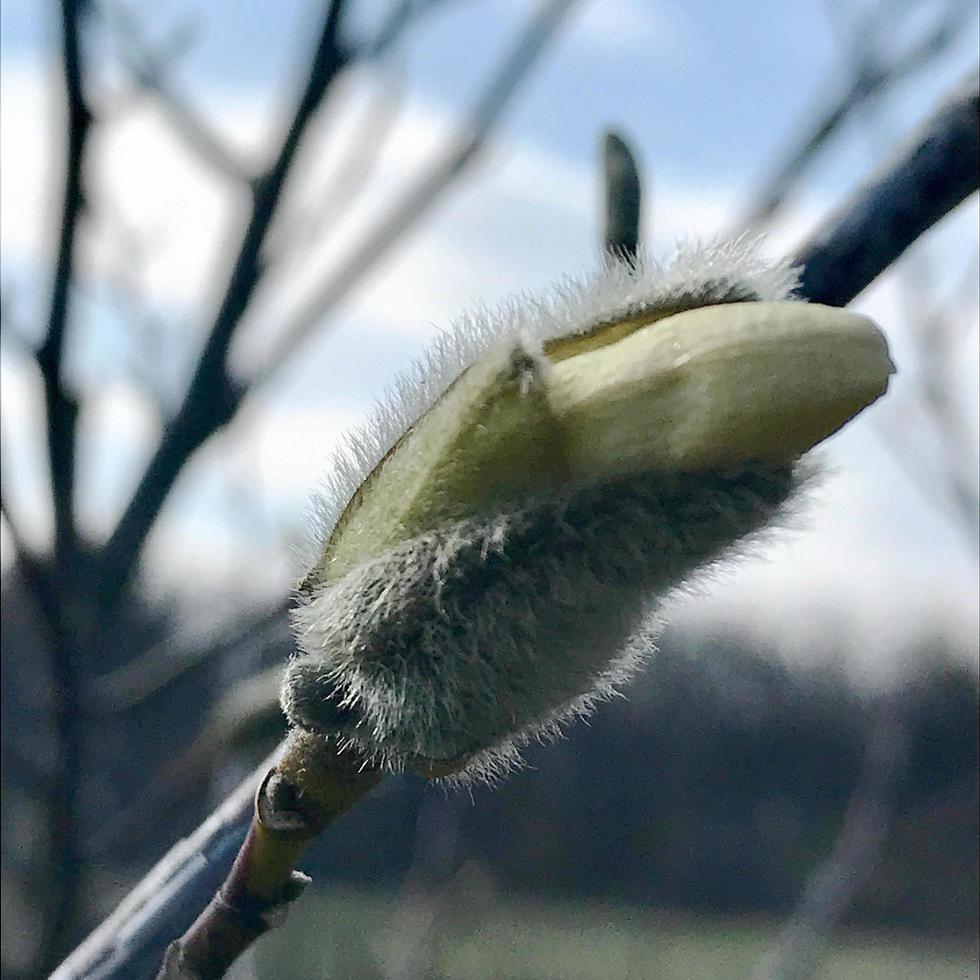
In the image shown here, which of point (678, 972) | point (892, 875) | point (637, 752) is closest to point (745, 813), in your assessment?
point (637, 752)

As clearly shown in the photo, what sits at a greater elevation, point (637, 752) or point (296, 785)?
point (296, 785)

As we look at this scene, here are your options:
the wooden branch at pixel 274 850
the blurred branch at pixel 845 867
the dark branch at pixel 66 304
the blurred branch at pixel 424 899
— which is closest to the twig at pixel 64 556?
the dark branch at pixel 66 304

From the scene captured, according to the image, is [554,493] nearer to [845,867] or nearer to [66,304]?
[66,304]

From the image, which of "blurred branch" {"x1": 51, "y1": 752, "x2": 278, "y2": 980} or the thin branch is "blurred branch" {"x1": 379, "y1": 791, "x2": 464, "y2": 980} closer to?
the thin branch

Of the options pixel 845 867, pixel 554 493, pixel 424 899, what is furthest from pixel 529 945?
pixel 554 493

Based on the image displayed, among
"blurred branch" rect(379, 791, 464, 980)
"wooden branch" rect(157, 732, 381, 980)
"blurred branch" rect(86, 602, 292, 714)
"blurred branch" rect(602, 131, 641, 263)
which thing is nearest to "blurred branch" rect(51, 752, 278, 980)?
"wooden branch" rect(157, 732, 381, 980)

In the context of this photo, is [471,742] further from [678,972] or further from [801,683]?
[801,683]
